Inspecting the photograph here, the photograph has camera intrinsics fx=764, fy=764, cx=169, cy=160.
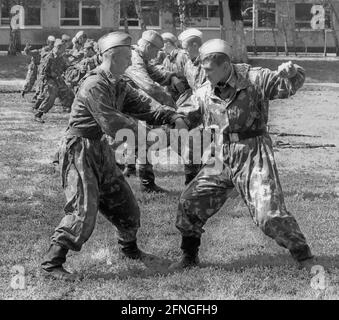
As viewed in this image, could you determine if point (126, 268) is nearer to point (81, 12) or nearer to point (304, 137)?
point (304, 137)

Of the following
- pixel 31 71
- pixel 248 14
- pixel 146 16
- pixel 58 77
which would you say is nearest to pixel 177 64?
pixel 58 77

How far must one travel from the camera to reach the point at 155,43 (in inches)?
369

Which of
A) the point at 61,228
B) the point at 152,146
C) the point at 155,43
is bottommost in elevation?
the point at 61,228

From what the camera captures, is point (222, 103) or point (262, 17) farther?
point (262, 17)

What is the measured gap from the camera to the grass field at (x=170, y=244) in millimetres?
5594

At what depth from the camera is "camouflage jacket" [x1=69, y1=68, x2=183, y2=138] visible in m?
5.60

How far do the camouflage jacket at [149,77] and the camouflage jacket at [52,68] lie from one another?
355 inches

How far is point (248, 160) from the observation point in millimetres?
5770

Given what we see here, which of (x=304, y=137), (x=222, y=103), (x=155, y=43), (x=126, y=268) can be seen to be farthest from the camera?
(x=304, y=137)

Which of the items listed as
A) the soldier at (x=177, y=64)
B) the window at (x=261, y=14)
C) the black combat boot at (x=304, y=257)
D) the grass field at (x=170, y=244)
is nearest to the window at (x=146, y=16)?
the window at (x=261, y=14)

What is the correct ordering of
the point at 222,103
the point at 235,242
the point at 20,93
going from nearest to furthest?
the point at 222,103 < the point at 235,242 < the point at 20,93

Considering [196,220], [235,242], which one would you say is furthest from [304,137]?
[196,220]

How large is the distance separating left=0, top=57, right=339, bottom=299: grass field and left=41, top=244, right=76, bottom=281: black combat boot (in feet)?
0.25

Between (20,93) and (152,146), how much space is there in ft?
65.9
